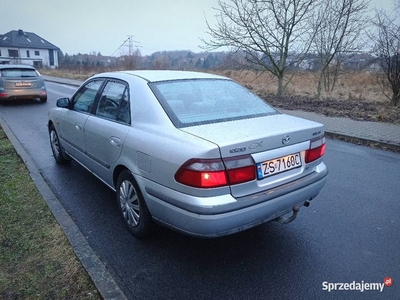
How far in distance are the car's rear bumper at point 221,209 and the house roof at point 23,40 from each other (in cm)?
8893

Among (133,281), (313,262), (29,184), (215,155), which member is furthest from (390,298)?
(29,184)

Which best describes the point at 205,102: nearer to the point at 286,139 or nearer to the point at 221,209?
the point at 286,139

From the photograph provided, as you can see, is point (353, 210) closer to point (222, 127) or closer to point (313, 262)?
point (313, 262)

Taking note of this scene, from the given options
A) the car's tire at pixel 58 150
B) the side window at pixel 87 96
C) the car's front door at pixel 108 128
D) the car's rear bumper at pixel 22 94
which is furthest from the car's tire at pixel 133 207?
the car's rear bumper at pixel 22 94

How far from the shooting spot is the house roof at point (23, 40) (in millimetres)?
75156

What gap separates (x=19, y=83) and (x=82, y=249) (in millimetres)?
12560

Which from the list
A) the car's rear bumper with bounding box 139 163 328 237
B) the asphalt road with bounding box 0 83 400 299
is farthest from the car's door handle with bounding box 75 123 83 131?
the car's rear bumper with bounding box 139 163 328 237

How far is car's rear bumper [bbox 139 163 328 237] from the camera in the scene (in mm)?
2373

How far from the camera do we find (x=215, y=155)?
2.32m

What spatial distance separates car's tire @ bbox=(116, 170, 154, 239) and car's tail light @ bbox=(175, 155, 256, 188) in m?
0.77

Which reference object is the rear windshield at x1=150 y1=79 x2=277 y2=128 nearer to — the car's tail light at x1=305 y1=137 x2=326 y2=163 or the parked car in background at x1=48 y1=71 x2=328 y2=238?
the parked car in background at x1=48 y1=71 x2=328 y2=238

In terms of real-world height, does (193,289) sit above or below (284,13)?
below

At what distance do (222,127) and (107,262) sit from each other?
162 centimetres

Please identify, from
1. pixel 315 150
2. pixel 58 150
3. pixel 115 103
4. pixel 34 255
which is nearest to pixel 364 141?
pixel 315 150
